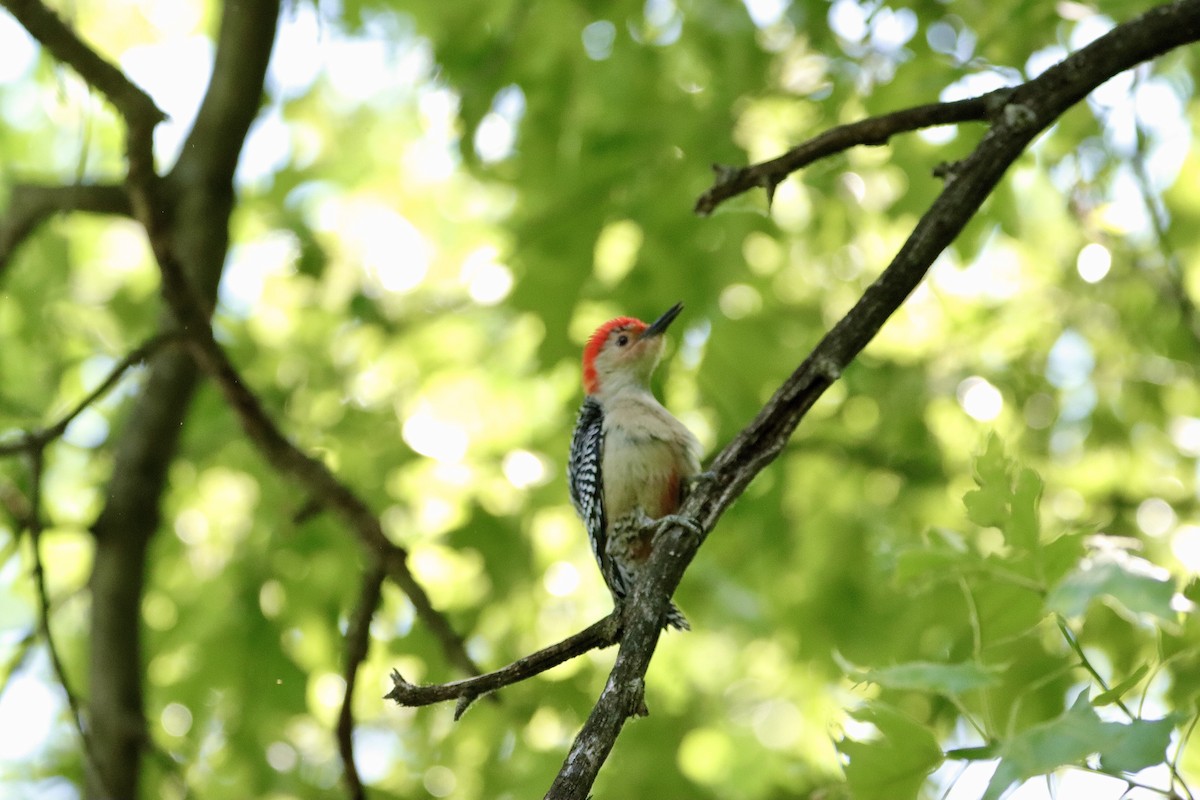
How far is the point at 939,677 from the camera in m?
1.88

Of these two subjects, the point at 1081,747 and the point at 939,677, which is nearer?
the point at 1081,747

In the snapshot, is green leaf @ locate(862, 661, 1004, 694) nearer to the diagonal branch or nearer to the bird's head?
the diagonal branch

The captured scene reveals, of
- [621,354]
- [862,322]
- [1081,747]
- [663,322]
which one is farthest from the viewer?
[621,354]

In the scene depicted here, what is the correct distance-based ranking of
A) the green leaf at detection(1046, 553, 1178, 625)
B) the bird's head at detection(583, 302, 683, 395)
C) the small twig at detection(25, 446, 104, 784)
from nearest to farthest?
the green leaf at detection(1046, 553, 1178, 625) < the small twig at detection(25, 446, 104, 784) < the bird's head at detection(583, 302, 683, 395)

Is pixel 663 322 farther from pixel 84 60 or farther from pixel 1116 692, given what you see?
pixel 1116 692

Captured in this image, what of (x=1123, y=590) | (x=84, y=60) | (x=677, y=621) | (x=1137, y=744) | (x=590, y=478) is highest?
(x=84, y=60)

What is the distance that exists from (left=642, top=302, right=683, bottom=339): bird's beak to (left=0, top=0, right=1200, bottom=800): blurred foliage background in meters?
0.06

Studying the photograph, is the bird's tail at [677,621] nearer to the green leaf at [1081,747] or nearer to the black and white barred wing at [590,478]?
the black and white barred wing at [590,478]

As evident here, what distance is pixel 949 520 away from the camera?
629cm

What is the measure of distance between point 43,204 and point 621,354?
2.48m

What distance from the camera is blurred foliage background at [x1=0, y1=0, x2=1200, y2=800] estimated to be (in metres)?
4.62

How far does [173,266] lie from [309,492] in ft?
3.11

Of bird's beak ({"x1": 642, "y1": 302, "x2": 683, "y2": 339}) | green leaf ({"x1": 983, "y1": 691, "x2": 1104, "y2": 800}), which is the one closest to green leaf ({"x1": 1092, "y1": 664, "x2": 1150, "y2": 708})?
green leaf ({"x1": 983, "y1": 691, "x2": 1104, "y2": 800})

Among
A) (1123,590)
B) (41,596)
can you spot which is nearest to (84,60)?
(41,596)
